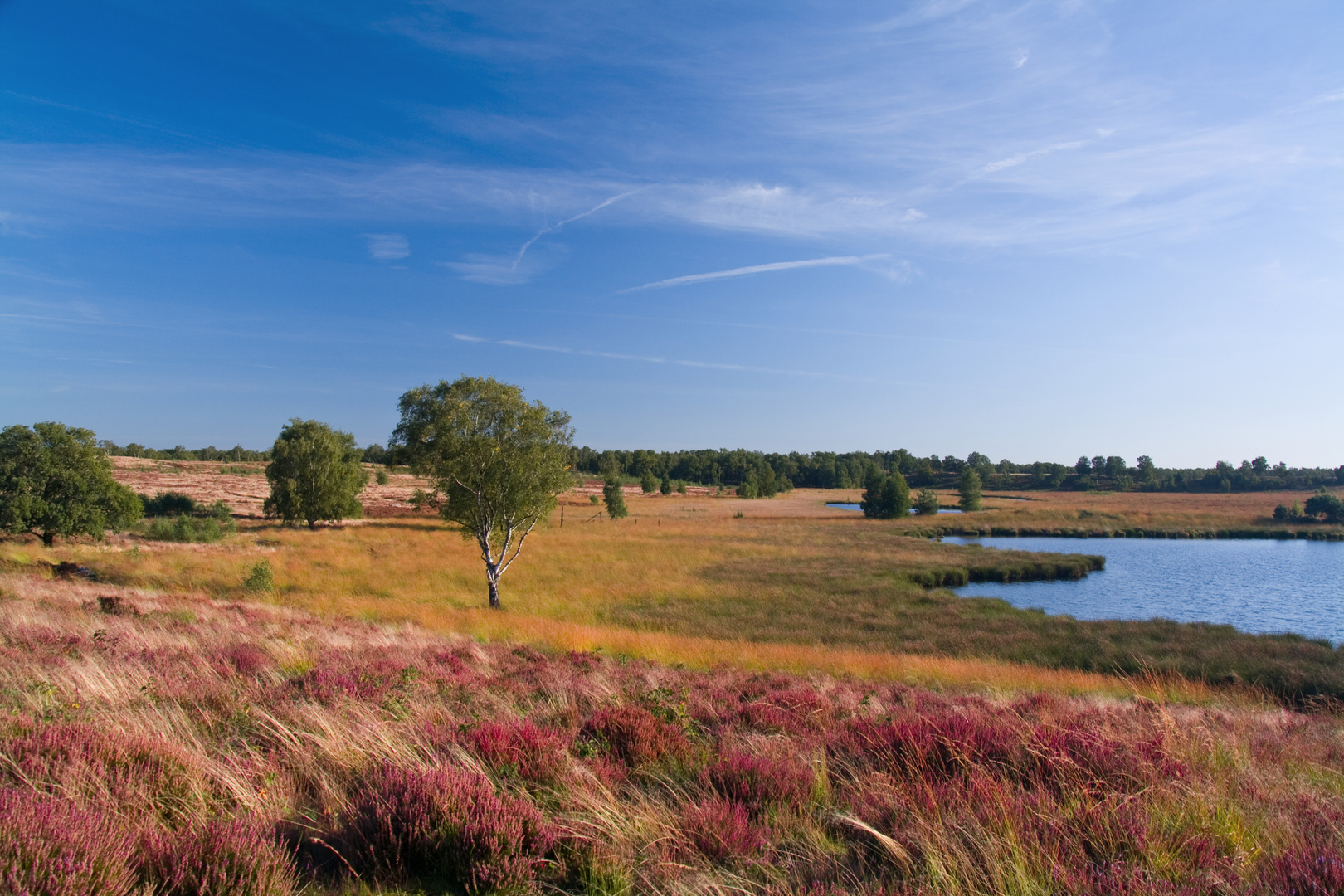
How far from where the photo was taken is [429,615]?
20.8 m

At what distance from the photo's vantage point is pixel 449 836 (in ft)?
12.4

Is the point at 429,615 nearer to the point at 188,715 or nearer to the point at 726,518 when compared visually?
the point at 188,715

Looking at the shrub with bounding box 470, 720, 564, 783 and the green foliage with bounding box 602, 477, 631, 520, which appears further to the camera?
the green foliage with bounding box 602, 477, 631, 520

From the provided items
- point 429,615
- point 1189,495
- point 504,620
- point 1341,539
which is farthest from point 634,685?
point 1189,495

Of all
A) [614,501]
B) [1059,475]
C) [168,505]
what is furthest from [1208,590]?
[1059,475]

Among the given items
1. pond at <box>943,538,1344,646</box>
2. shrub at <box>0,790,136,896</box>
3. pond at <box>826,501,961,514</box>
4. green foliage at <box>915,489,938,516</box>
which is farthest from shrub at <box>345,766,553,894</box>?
pond at <box>826,501,961,514</box>

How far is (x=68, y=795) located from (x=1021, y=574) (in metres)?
51.5

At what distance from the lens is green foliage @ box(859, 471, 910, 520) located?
89.6m

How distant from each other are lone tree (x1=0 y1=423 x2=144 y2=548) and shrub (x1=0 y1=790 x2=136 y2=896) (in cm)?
3464

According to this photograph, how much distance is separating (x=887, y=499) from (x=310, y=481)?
7411 centimetres

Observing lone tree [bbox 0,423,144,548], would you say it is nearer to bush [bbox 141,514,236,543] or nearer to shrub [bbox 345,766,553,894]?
bush [bbox 141,514,236,543]

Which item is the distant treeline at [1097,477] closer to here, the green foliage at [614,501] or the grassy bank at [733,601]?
the green foliage at [614,501]

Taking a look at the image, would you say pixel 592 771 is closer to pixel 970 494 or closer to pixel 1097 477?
pixel 970 494

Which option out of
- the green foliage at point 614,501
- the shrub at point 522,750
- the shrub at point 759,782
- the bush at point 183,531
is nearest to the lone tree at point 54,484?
the bush at point 183,531
